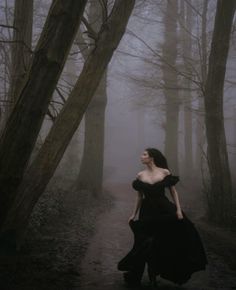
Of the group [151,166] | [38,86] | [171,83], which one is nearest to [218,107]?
[151,166]

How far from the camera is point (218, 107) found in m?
12.0

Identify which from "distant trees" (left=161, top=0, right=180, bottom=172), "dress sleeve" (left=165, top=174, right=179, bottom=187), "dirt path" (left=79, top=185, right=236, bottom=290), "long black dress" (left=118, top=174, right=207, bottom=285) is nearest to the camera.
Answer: "long black dress" (left=118, top=174, right=207, bottom=285)

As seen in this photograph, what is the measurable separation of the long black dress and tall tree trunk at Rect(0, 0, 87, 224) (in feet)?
6.95

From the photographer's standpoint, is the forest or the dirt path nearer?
the forest

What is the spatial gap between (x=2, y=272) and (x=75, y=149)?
22.1 m

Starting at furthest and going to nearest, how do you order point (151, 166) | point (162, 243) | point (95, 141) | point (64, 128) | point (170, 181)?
point (95, 141)
point (64, 128)
point (151, 166)
point (170, 181)
point (162, 243)

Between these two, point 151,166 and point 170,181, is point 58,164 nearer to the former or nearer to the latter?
point 151,166

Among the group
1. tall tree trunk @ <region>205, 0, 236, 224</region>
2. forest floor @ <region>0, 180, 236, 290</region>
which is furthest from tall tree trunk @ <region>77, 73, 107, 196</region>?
tall tree trunk @ <region>205, 0, 236, 224</region>

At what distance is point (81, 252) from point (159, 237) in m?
2.46

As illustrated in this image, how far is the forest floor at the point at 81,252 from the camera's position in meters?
Answer: 6.27

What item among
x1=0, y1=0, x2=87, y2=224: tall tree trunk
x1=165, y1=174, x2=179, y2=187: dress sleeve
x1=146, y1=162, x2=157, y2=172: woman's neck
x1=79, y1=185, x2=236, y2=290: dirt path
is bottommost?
x1=79, y1=185, x2=236, y2=290: dirt path

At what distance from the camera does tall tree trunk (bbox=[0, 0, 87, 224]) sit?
5699 mm

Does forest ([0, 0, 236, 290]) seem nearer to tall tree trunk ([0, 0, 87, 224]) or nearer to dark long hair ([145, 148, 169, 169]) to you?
tall tree trunk ([0, 0, 87, 224])

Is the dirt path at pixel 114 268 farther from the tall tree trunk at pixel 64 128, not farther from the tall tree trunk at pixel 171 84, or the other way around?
the tall tree trunk at pixel 171 84
